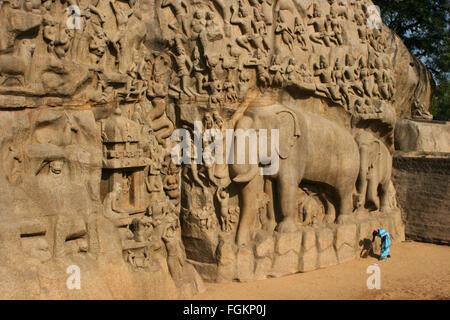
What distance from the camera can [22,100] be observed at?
23.9 feet

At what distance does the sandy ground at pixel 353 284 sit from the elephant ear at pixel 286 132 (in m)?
2.09

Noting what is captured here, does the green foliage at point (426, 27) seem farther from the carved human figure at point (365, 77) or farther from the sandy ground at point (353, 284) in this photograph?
the sandy ground at point (353, 284)

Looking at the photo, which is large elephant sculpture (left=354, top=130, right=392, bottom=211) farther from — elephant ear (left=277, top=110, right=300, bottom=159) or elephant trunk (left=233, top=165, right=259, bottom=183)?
elephant trunk (left=233, top=165, right=259, bottom=183)

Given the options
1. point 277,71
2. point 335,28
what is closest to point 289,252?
point 277,71

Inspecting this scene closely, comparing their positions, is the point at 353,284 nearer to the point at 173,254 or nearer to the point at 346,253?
the point at 346,253

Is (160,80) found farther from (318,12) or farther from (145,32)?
(318,12)

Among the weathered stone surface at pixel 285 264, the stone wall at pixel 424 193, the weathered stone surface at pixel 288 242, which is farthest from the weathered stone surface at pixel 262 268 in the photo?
the stone wall at pixel 424 193

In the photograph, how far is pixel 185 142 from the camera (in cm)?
938

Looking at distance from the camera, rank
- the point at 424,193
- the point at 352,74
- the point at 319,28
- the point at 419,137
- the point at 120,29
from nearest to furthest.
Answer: the point at 120,29, the point at 319,28, the point at 352,74, the point at 424,193, the point at 419,137

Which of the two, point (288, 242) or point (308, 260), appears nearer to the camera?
point (288, 242)

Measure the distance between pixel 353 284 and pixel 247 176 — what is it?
241cm

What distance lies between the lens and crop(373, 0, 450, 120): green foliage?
19797 mm

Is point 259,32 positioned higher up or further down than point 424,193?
higher up

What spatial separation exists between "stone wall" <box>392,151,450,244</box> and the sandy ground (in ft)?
4.20
